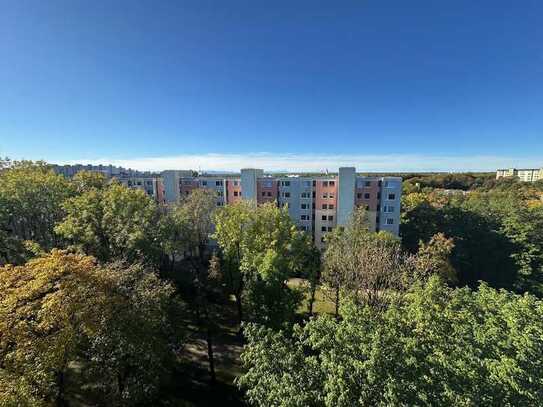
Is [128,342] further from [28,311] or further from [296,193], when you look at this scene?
[296,193]

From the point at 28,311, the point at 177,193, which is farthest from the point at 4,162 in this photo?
the point at 28,311

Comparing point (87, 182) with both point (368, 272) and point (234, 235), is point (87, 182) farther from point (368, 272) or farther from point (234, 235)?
point (368, 272)

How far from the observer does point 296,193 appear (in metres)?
50.6

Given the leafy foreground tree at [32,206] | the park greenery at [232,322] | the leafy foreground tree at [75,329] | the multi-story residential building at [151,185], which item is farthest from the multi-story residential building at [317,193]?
the leafy foreground tree at [75,329]

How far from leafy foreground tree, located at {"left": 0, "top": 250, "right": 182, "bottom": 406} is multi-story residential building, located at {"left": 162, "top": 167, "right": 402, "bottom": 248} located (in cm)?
3410

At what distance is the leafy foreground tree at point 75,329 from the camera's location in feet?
34.3

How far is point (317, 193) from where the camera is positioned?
4978 cm

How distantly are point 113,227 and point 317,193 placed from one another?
1359 inches

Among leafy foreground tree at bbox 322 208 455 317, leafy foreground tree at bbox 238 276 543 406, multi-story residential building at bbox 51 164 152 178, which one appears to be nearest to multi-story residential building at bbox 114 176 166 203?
multi-story residential building at bbox 51 164 152 178

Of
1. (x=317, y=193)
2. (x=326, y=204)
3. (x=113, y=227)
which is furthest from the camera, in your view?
(x=317, y=193)

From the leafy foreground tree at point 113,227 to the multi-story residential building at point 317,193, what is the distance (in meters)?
25.5

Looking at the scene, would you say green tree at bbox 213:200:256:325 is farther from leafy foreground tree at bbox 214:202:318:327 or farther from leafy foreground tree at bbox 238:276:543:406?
leafy foreground tree at bbox 238:276:543:406

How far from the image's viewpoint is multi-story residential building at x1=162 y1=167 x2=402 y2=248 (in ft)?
151

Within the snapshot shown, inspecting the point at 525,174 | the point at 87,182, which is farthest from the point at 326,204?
the point at 525,174
